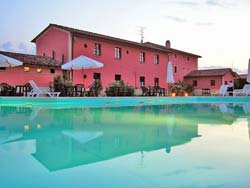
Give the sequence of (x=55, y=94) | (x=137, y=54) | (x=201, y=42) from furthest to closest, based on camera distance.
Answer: (x=201, y=42)
(x=137, y=54)
(x=55, y=94)

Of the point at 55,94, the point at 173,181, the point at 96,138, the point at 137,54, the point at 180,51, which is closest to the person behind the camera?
the point at 173,181

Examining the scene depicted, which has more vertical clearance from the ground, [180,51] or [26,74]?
[180,51]

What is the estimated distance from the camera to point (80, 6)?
15727mm

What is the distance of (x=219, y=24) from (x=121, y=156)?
58.2 feet

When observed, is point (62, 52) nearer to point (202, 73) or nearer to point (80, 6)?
point (80, 6)

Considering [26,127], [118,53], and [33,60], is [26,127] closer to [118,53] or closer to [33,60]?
[33,60]

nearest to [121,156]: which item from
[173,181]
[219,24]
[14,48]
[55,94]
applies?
[173,181]

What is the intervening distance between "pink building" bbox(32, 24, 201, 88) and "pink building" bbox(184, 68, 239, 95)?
4.32 metres

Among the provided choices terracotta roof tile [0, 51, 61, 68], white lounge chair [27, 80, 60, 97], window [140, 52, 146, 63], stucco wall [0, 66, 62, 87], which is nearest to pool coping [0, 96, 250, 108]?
white lounge chair [27, 80, 60, 97]

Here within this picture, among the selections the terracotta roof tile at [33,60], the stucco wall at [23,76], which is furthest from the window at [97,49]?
the stucco wall at [23,76]

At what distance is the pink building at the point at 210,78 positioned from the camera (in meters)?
28.0

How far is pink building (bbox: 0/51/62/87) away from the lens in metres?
15.8

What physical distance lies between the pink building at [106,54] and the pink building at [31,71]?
4.67ft

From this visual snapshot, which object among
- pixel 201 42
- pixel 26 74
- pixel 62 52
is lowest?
pixel 26 74
